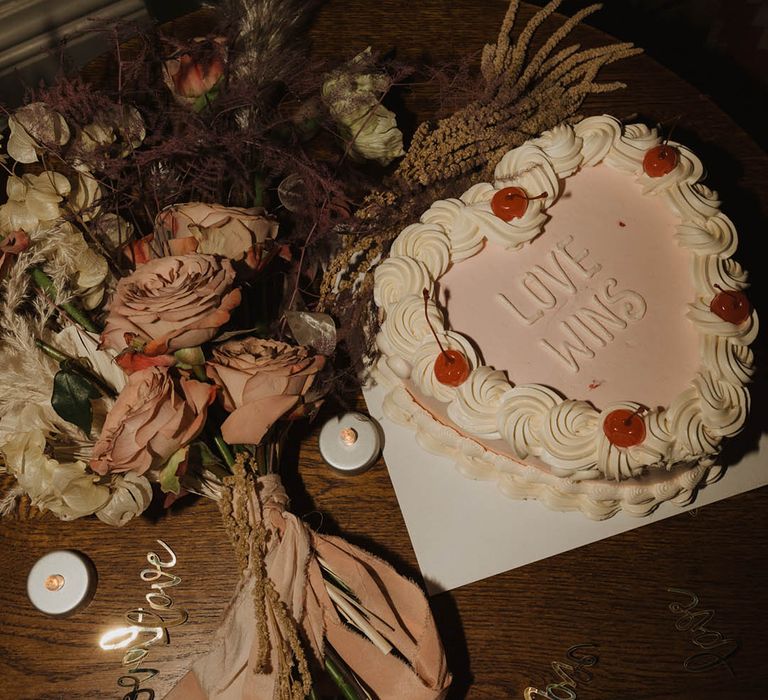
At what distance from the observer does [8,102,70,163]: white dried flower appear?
1.03 meters

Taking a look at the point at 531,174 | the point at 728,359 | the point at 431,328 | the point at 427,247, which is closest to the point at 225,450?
the point at 431,328

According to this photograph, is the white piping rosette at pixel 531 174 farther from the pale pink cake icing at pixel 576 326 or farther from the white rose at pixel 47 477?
the white rose at pixel 47 477

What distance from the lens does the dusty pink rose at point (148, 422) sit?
0.90 m

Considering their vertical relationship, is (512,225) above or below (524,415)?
above

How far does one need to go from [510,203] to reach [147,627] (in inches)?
36.7

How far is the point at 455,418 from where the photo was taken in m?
1.23

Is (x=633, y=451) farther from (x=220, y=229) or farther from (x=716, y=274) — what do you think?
(x=220, y=229)

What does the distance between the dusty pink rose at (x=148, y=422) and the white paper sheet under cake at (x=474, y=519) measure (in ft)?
1.66

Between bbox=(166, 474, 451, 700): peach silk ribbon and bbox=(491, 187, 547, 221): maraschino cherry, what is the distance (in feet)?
1.91

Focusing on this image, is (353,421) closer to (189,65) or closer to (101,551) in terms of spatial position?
(101,551)

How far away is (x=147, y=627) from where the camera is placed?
126 cm

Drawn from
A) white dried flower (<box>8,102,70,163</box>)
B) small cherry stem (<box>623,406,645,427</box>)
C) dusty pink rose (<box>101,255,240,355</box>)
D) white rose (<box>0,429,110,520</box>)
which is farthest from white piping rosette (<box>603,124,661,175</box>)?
white rose (<box>0,429,110,520</box>)

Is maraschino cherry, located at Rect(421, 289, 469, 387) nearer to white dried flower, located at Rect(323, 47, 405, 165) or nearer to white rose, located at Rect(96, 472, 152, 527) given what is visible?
white dried flower, located at Rect(323, 47, 405, 165)

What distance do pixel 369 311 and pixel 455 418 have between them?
0.24 metres
